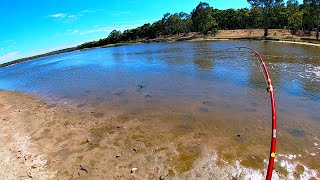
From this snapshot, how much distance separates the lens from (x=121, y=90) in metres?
22.3

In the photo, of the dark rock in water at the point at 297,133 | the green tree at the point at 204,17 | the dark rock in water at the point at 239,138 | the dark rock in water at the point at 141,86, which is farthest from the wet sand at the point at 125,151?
the green tree at the point at 204,17

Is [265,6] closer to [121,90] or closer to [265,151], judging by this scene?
[121,90]

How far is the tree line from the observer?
72.8 m

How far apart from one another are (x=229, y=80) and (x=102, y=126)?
13.7m

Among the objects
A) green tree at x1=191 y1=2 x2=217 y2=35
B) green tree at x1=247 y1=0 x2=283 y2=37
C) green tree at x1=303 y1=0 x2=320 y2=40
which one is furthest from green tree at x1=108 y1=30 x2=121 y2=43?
green tree at x1=303 y1=0 x2=320 y2=40

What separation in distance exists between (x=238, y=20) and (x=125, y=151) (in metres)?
113

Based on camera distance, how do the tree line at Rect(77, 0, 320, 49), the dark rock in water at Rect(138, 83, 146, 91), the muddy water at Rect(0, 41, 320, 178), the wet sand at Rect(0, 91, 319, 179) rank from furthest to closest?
the tree line at Rect(77, 0, 320, 49)
the dark rock in water at Rect(138, 83, 146, 91)
the muddy water at Rect(0, 41, 320, 178)
the wet sand at Rect(0, 91, 319, 179)

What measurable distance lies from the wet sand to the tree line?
208 feet

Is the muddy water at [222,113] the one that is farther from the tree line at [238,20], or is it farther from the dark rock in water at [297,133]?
the tree line at [238,20]

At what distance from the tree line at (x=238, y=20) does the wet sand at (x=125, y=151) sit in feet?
208

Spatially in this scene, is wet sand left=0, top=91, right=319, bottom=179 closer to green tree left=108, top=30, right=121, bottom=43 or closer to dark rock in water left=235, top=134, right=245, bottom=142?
dark rock in water left=235, top=134, right=245, bottom=142

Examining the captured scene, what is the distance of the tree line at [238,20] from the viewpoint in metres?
72.8

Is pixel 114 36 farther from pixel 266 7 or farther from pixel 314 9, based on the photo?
pixel 314 9

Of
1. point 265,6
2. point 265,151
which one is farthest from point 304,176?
point 265,6
